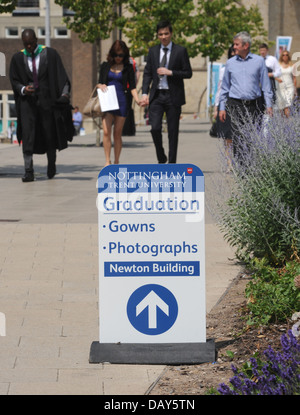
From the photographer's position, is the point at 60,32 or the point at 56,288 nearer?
the point at 56,288

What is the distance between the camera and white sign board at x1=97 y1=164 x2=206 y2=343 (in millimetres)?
5211

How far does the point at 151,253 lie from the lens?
17.5 feet

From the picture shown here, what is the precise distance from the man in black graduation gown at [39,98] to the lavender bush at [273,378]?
9857 millimetres

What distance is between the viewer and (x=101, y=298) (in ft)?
17.7

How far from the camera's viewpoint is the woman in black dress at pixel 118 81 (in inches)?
611

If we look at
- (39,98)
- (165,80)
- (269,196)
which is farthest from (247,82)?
(269,196)

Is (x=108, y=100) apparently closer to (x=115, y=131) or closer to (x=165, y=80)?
(x=115, y=131)

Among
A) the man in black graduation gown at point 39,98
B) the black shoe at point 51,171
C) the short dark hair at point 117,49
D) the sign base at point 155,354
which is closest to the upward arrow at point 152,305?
the sign base at point 155,354

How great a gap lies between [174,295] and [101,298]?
364 millimetres

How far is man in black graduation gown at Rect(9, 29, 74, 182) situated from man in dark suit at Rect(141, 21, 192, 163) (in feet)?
3.93

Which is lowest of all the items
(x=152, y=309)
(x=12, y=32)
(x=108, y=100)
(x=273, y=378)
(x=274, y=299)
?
(x=12, y=32)

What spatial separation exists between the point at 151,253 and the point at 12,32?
65.6 m
